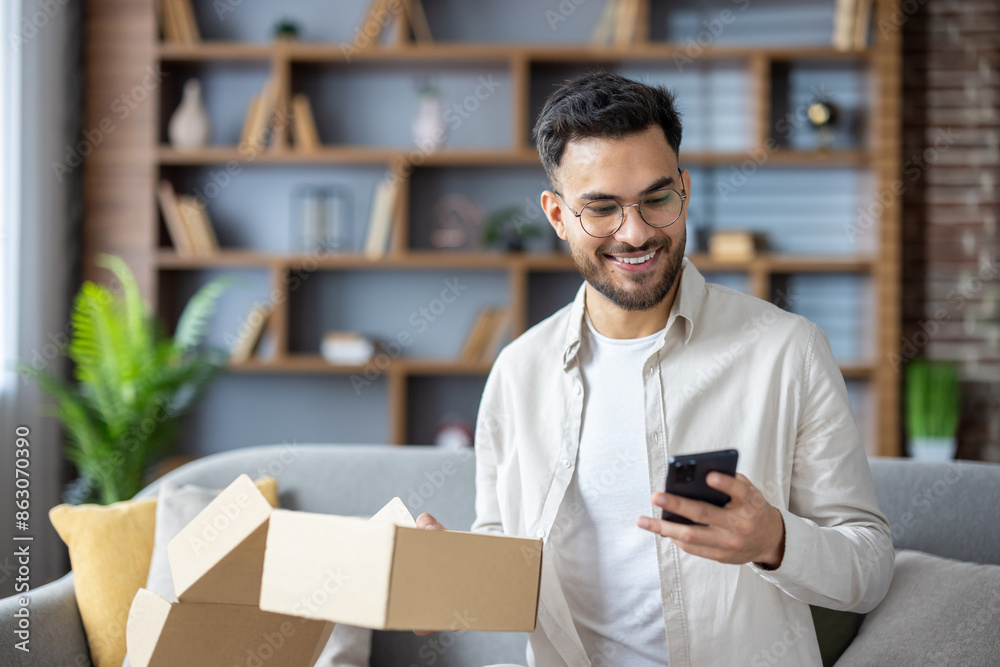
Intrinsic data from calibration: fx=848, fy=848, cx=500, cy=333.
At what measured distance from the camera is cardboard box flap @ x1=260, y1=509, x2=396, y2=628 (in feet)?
2.84

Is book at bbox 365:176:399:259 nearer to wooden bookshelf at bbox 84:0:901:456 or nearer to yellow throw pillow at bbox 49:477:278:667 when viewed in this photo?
wooden bookshelf at bbox 84:0:901:456

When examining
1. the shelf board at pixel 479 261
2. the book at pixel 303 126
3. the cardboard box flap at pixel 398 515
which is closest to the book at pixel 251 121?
the book at pixel 303 126

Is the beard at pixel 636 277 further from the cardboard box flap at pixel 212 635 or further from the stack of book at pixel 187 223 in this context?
the stack of book at pixel 187 223

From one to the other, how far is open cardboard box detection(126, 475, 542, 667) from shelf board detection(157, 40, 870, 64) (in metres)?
2.75

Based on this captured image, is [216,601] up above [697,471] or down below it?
below

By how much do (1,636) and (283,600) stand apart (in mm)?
814

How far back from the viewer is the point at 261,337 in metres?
3.66

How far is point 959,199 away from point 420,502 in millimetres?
2817

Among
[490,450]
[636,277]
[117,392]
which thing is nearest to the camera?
[636,277]

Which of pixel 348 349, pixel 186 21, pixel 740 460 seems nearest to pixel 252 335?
pixel 348 349

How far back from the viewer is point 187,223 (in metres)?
3.59

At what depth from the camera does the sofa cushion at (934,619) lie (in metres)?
1.31

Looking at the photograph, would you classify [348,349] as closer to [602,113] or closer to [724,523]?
[602,113]

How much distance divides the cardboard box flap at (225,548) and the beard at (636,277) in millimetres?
618
